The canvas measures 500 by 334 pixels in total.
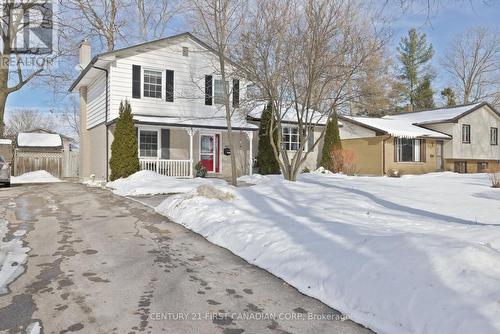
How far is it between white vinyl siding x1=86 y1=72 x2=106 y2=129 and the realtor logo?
6.62 meters

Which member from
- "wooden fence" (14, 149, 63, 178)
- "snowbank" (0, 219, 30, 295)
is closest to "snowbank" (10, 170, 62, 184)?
"wooden fence" (14, 149, 63, 178)

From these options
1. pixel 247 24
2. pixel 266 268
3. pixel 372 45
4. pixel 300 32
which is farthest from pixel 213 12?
pixel 266 268

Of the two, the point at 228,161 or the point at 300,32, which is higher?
the point at 300,32

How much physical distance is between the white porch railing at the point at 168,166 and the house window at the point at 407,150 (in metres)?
13.9

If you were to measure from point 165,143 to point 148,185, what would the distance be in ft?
16.3

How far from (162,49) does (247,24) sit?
20.0ft

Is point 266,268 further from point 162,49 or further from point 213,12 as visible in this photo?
point 162,49

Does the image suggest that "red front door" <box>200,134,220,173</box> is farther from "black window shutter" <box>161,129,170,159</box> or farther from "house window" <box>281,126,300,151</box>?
"house window" <box>281,126,300,151</box>

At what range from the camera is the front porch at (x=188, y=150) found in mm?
17984

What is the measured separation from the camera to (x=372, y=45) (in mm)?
13148

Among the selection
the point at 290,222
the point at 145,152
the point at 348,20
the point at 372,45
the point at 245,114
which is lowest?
the point at 290,222

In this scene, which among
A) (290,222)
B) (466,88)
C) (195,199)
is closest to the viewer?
(290,222)

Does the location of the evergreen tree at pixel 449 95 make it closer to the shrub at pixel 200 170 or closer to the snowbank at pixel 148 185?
the shrub at pixel 200 170

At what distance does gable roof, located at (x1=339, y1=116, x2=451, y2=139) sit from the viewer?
25.0 m
